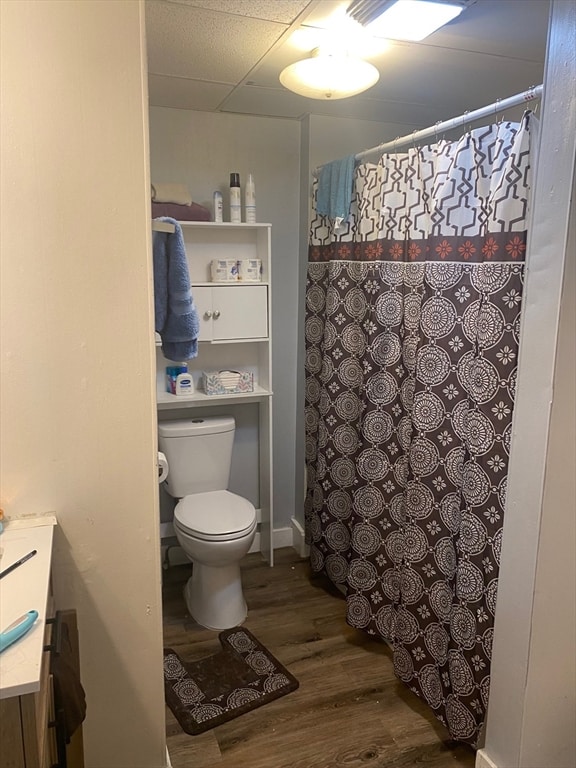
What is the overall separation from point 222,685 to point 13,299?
161cm

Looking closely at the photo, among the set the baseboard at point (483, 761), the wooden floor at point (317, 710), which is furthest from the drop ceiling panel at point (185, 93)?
the baseboard at point (483, 761)

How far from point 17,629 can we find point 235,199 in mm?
2124

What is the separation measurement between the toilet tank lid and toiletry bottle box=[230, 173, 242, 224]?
94cm

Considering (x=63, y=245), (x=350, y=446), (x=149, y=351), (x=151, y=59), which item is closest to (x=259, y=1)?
(x=151, y=59)

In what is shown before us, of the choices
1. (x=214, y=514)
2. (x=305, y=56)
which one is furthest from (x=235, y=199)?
(x=214, y=514)

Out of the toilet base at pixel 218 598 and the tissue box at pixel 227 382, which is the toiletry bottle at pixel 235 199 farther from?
the toilet base at pixel 218 598

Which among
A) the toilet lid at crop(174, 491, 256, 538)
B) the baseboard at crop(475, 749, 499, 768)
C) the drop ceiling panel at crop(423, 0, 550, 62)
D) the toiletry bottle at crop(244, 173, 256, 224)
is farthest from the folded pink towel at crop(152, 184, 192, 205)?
the baseboard at crop(475, 749, 499, 768)

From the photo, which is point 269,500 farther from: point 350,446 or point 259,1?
point 259,1

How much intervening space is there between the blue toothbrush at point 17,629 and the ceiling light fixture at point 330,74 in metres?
1.76

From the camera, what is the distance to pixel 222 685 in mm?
2227

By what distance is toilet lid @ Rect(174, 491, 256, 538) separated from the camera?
2.48 metres

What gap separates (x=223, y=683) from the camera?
224cm

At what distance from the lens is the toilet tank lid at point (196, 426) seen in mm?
2773

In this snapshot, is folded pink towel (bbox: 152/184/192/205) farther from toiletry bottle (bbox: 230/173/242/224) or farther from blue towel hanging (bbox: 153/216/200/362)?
blue towel hanging (bbox: 153/216/200/362)
